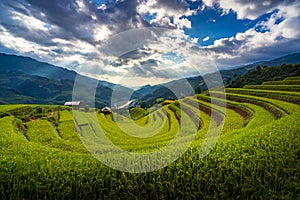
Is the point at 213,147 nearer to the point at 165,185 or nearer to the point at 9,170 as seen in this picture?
the point at 165,185

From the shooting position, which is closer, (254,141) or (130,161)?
(130,161)

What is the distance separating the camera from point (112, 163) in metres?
4.19

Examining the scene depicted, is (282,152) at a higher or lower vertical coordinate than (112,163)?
lower

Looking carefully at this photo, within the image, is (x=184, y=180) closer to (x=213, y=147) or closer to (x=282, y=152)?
(x=213, y=147)

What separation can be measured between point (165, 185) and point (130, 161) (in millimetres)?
1006

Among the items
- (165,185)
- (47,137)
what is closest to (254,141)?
(165,185)

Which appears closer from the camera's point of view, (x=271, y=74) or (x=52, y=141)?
(x=52, y=141)

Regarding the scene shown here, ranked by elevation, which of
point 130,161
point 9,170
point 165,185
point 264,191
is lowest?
point 264,191

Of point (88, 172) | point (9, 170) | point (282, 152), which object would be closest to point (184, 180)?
point (88, 172)

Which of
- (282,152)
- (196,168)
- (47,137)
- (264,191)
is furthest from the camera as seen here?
(47,137)

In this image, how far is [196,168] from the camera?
3.87 meters

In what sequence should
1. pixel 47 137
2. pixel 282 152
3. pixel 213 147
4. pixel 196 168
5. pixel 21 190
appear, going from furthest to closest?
1. pixel 47 137
2. pixel 213 147
3. pixel 282 152
4. pixel 196 168
5. pixel 21 190

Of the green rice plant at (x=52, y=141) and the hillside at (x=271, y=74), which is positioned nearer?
the green rice plant at (x=52, y=141)

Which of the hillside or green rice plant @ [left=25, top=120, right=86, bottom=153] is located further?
the hillside
